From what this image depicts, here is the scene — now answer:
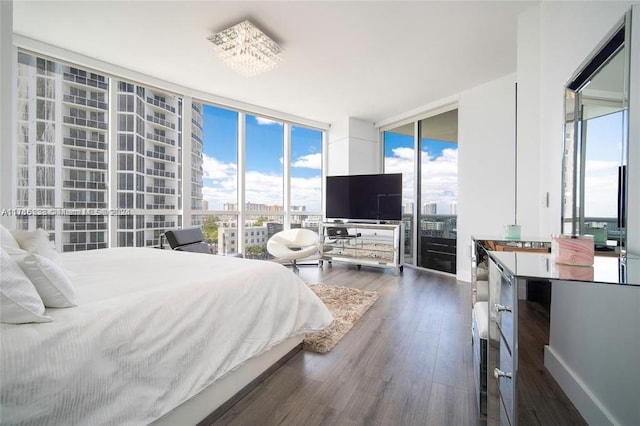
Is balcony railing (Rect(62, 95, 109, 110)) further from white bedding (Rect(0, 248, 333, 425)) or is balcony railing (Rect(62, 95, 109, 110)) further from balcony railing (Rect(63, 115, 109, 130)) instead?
white bedding (Rect(0, 248, 333, 425))

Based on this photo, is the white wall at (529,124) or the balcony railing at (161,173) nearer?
the white wall at (529,124)

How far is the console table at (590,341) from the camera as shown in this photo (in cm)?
77

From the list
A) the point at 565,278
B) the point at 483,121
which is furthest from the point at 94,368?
the point at 483,121

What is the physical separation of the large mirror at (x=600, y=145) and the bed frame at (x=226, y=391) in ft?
5.88

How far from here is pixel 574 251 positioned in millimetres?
968

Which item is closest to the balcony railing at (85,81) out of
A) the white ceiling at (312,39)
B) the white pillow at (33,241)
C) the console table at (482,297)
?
the white ceiling at (312,39)

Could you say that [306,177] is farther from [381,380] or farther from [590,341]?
[590,341]

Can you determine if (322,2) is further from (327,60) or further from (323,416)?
(323,416)

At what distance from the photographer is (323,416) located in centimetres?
131

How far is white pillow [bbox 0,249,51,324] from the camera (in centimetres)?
77

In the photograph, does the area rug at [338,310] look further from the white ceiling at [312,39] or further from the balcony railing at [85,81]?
the balcony railing at [85,81]

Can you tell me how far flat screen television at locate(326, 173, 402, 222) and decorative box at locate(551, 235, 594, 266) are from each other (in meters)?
3.42

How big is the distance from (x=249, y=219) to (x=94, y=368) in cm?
399

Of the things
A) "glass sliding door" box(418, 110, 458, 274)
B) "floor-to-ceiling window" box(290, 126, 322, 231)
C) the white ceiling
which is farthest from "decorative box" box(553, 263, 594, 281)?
"floor-to-ceiling window" box(290, 126, 322, 231)
